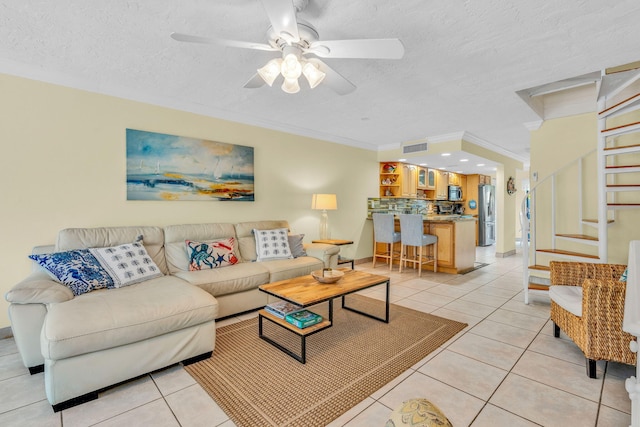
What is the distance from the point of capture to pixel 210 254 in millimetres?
3207

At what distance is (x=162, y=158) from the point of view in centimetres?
332

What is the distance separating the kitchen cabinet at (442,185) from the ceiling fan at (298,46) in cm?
611

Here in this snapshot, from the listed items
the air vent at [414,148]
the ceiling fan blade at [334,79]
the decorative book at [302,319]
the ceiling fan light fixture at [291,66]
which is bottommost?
the decorative book at [302,319]

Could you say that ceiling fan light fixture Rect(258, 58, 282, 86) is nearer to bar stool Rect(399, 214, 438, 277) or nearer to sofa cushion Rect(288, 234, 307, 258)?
sofa cushion Rect(288, 234, 307, 258)

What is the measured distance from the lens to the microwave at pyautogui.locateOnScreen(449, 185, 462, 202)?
7.92 m

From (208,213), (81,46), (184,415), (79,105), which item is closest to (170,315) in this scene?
(184,415)

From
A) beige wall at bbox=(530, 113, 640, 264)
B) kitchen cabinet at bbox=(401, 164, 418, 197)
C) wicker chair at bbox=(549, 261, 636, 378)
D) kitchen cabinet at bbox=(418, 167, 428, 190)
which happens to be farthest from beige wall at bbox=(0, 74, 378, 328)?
kitchen cabinet at bbox=(418, 167, 428, 190)

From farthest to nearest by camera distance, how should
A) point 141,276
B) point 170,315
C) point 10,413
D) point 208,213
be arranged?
point 208,213
point 141,276
point 170,315
point 10,413

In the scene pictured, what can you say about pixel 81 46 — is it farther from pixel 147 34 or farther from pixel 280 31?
pixel 280 31

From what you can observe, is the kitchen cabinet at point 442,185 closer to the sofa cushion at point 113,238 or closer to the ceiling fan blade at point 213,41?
the sofa cushion at point 113,238

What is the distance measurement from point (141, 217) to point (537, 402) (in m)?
3.69

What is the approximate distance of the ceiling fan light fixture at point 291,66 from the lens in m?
1.82

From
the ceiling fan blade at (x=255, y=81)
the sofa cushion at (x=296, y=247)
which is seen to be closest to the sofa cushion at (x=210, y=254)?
the sofa cushion at (x=296, y=247)

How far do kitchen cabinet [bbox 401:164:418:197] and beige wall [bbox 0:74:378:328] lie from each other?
10.5 ft
